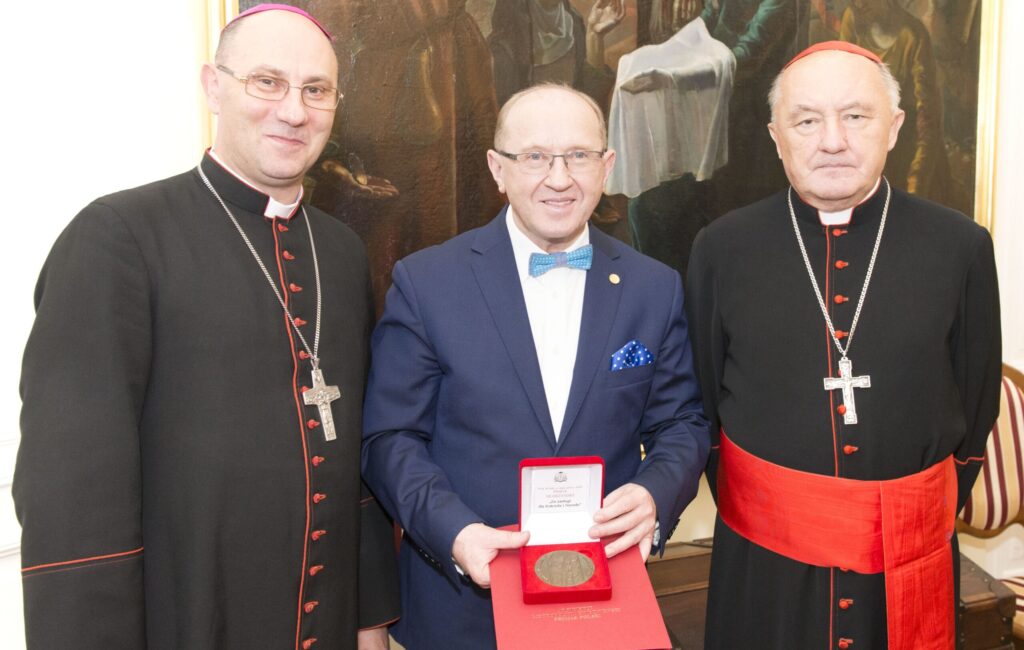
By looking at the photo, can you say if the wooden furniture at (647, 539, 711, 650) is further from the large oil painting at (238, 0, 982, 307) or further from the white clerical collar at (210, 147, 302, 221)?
the white clerical collar at (210, 147, 302, 221)

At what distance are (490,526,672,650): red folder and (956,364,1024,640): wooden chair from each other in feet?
9.06

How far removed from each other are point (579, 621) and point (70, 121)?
2363 millimetres

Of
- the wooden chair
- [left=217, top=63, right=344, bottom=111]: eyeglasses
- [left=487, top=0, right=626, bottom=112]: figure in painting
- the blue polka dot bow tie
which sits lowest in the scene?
the wooden chair

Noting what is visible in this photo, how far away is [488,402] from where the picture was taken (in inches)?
78.3

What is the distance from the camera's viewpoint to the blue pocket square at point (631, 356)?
204 cm

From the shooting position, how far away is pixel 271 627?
6.12 feet

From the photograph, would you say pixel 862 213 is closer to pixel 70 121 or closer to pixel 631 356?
pixel 631 356

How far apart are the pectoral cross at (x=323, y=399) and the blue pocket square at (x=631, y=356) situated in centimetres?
73

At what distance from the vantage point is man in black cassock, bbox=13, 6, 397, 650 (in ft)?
5.06

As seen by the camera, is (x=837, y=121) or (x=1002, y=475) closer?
(x=837, y=121)

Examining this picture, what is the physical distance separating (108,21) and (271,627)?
2.10 meters

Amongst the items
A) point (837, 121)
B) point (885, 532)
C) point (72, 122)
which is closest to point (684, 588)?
point (885, 532)

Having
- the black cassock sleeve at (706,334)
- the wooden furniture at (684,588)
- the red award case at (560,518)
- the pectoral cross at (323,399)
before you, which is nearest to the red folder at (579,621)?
the red award case at (560,518)

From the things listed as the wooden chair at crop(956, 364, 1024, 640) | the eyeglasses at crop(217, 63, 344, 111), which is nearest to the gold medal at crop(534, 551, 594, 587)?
the eyeglasses at crop(217, 63, 344, 111)
